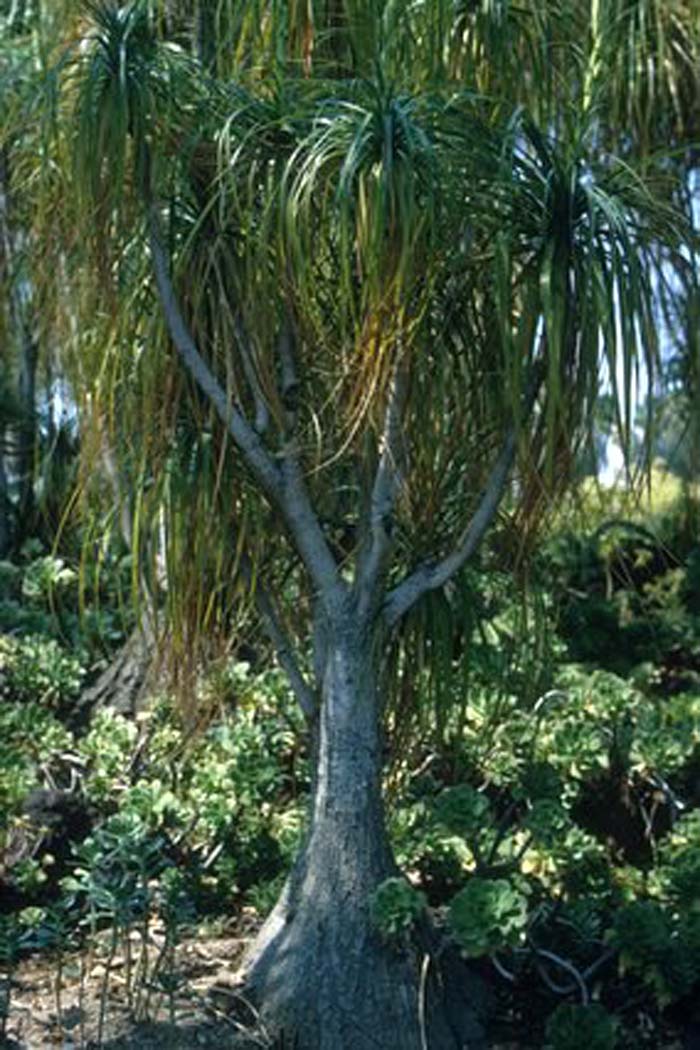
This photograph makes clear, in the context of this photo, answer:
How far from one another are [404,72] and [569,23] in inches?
29.5

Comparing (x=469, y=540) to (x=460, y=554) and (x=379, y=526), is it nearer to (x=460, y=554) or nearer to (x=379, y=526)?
(x=460, y=554)

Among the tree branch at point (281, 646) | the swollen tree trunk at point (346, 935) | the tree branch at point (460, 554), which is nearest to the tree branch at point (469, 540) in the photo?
the tree branch at point (460, 554)

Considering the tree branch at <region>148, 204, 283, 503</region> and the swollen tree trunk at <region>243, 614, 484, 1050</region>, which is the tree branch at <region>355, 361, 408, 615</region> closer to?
the swollen tree trunk at <region>243, 614, 484, 1050</region>

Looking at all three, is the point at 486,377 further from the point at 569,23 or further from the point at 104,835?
the point at 104,835

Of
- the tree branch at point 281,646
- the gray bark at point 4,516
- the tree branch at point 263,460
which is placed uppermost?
the gray bark at point 4,516

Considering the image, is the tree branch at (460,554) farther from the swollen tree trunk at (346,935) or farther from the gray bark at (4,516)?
the gray bark at (4,516)

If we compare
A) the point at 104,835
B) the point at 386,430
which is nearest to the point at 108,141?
the point at 386,430

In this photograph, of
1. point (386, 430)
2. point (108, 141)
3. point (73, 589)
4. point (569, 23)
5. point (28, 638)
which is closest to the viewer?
point (108, 141)

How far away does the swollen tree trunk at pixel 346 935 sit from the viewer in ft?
19.3

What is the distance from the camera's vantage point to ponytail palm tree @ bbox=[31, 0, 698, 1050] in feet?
18.2

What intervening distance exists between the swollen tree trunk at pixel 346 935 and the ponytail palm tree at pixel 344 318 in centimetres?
1

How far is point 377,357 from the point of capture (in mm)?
5566

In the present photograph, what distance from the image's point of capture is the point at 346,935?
594 centimetres

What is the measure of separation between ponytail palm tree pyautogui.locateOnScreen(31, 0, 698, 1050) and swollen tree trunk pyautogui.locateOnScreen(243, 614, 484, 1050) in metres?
0.01
